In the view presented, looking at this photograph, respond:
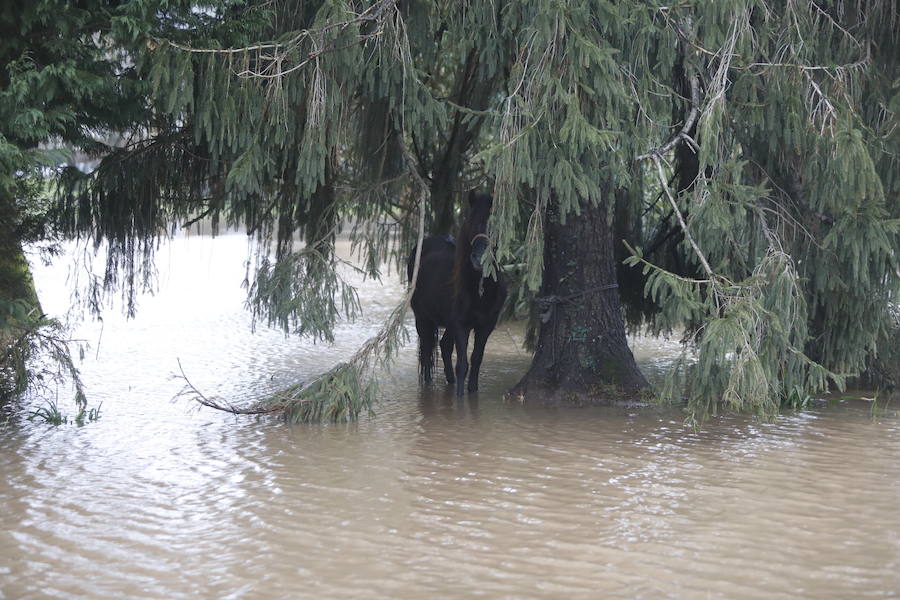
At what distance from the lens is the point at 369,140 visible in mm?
9000

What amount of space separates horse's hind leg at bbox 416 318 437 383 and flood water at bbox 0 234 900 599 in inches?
46.1

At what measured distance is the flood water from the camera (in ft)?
14.1

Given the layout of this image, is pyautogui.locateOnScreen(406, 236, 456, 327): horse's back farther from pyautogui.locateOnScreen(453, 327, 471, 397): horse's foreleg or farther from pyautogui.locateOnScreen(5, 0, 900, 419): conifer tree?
pyautogui.locateOnScreen(5, 0, 900, 419): conifer tree

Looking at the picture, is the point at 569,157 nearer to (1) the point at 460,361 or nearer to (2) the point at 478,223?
(2) the point at 478,223

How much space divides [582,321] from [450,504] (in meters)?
3.96

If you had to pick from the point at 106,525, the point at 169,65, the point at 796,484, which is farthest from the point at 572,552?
the point at 169,65

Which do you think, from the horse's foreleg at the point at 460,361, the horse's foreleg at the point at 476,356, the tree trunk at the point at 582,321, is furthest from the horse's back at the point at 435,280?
the tree trunk at the point at 582,321

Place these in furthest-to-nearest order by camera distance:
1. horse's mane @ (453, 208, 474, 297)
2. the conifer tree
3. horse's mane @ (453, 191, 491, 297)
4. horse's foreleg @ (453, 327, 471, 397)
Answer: horse's foreleg @ (453, 327, 471, 397) → horse's mane @ (453, 208, 474, 297) → horse's mane @ (453, 191, 491, 297) → the conifer tree

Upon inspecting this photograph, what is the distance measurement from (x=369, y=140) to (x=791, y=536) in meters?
5.65

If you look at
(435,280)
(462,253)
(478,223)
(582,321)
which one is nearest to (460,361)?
(435,280)

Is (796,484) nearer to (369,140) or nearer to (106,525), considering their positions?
(106,525)

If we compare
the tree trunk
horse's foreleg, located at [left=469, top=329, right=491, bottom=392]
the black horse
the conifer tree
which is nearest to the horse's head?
the black horse

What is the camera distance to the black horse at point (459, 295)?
8812 millimetres

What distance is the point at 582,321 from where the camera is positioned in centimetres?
912
